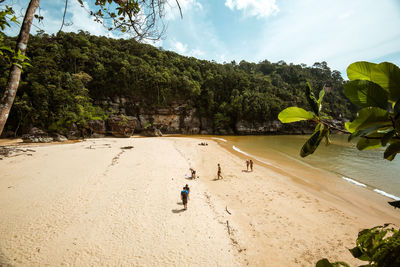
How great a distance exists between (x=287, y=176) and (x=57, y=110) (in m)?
30.6

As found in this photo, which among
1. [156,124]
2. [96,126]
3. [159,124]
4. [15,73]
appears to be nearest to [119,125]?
[96,126]

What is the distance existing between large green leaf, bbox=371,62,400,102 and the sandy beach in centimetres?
490

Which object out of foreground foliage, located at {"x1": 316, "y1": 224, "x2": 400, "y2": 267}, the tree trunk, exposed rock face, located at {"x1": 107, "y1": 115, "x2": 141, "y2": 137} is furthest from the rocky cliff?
foreground foliage, located at {"x1": 316, "y1": 224, "x2": 400, "y2": 267}

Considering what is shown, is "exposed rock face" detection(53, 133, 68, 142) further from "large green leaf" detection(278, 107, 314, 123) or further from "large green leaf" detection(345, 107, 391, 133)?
"large green leaf" detection(345, 107, 391, 133)

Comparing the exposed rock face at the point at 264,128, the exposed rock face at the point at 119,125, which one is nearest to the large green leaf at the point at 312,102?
the exposed rock face at the point at 119,125

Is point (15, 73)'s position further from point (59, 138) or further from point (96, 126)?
point (96, 126)

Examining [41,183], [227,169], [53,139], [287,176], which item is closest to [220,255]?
[227,169]

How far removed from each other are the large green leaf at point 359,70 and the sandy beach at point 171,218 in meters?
4.90

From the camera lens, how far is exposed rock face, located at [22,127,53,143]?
65.4 feet

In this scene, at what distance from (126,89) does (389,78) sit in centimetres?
3739

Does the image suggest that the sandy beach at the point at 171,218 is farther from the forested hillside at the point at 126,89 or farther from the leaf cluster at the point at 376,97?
the forested hillside at the point at 126,89

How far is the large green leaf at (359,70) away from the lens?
633 mm

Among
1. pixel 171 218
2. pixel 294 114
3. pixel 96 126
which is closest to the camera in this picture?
pixel 294 114

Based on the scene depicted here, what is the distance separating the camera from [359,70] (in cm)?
66
